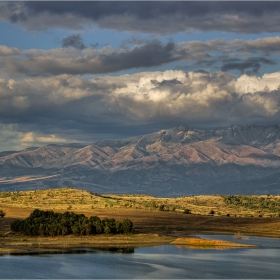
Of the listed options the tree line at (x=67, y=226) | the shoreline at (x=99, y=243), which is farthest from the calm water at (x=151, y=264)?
the tree line at (x=67, y=226)

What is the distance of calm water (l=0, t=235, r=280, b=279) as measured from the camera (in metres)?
104

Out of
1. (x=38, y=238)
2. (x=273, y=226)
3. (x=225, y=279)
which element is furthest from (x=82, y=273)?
(x=273, y=226)

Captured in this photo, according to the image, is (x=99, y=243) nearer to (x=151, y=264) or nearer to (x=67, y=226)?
(x=67, y=226)

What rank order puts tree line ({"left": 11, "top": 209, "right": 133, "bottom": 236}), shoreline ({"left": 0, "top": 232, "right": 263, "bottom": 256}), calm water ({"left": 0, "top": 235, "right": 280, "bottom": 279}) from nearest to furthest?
calm water ({"left": 0, "top": 235, "right": 280, "bottom": 279}) → shoreline ({"left": 0, "top": 232, "right": 263, "bottom": 256}) → tree line ({"left": 11, "top": 209, "right": 133, "bottom": 236})

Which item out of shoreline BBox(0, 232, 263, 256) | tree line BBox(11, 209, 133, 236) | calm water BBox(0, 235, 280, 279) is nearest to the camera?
calm water BBox(0, 235, 280, 279)

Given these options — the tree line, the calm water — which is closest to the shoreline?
the tree line

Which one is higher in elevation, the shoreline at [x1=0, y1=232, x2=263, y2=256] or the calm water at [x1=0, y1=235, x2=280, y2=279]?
the shoreline at [x1=0, y1=232, x2=263, y2=256]

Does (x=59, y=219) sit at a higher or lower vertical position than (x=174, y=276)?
higher

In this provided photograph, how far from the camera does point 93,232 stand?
155500 millimetres

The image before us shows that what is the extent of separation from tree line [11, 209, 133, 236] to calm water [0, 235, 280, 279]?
21.7 metres

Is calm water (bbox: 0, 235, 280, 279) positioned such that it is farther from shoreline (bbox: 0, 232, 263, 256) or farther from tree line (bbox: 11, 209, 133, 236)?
tree line (bbox: 11, 209, 133, 236)

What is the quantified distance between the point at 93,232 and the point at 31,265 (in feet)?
146

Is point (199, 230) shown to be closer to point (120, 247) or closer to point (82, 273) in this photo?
point (120, 247)

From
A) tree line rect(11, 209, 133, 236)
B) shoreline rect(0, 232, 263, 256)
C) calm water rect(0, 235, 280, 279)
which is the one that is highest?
tree line rect(11, 209, 133, 236)
